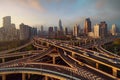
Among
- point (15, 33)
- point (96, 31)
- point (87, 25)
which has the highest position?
point (87, 25)

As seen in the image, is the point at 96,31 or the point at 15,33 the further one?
the point at 96,31

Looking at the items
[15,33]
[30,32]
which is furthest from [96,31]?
[15,33]

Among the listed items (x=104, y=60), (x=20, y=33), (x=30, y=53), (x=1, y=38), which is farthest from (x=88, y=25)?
(x=104, y=60)

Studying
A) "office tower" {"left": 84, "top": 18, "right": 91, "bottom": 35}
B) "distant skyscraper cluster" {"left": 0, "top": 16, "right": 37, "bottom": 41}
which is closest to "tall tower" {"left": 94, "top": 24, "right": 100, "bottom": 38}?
"office tower" {"left": 84, "top": 18, "right": 91, "bottom": 35}

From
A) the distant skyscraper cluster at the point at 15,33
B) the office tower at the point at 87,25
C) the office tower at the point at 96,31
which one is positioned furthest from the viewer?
the office tower at the point at 87,25

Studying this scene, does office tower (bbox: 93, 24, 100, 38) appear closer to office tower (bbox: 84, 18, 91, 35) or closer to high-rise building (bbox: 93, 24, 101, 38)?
high-rise building (bbox: 93, 24, 101, 38)

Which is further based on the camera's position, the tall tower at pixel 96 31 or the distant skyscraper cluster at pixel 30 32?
the tall tower at pixel 96 31

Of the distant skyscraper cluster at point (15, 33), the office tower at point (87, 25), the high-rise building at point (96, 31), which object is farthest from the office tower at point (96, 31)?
the distant skyscraper cluster at point (15, 33)

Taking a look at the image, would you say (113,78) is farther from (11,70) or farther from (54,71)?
(11,70)

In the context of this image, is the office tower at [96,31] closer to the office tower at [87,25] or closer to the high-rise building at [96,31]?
the high-rise building at [96,31]

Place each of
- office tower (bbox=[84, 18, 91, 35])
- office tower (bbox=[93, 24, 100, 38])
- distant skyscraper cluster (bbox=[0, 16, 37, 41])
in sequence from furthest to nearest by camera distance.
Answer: office tower (bbox=[84, 18, 91, 35])
office tower (bbox=[93, 24, 100, 38])
distant skyscraper cluster (bbox=[0, 16, 37, 41])

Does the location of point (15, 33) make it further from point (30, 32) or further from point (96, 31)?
point (96, 31)
